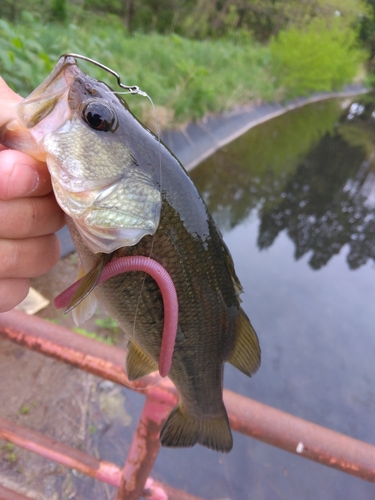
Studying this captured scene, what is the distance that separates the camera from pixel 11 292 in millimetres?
863

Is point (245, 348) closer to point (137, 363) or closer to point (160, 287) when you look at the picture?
point (137, 363)

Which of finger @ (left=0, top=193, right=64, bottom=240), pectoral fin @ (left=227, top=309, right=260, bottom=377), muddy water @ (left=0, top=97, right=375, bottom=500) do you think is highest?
finger @ (left=0, top=193, right=64, bottom=240)

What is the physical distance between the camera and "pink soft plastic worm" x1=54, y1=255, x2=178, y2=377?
2.68ft

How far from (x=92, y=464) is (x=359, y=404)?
9.08 ft

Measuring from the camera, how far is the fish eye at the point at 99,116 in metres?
0.79

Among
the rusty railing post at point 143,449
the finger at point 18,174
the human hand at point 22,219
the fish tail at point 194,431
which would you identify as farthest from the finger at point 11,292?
the fish tail at point 194,431

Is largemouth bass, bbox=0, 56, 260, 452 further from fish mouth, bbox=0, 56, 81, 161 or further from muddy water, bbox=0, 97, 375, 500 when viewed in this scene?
muddy water, bbox=0, 97, 375, 500

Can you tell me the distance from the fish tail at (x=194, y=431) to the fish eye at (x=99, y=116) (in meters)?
0.87

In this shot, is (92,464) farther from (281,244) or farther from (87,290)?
(281,244)

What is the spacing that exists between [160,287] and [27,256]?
Answer: 0.33m

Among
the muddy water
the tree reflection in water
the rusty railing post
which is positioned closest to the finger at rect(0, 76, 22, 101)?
the rusty railing post

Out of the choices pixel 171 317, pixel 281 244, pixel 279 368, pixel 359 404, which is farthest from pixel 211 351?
pixel 281 244

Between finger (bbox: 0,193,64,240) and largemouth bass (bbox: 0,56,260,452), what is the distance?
55 millimetres

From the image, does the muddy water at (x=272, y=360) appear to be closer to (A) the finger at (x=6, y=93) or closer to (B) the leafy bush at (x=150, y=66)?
(B) the leafy bush at (x=150, y=66)
